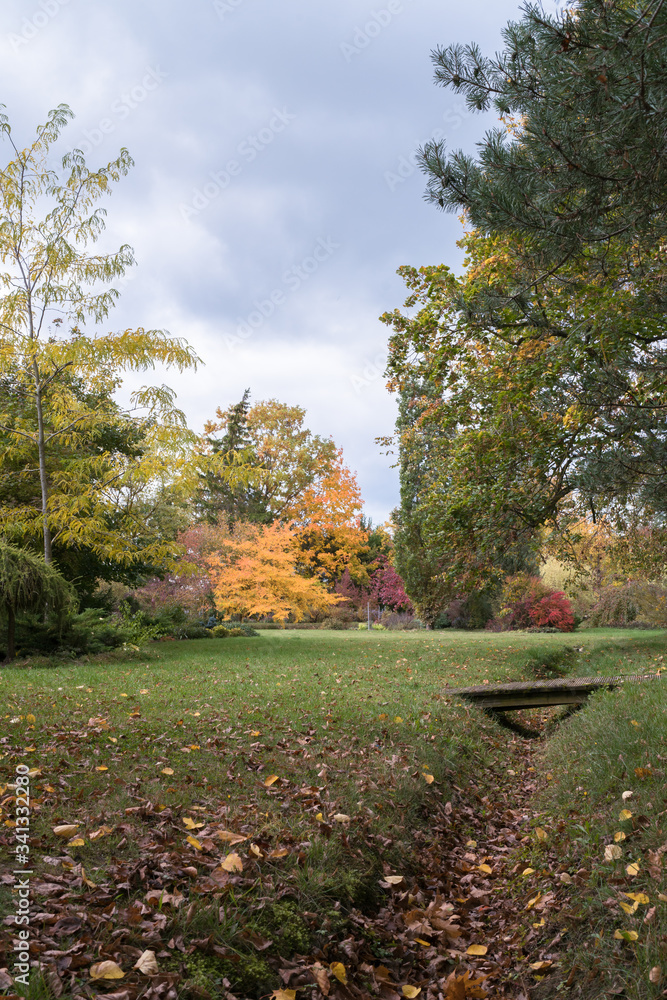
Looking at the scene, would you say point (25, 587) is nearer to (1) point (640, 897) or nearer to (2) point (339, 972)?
(2) point (339, 972)

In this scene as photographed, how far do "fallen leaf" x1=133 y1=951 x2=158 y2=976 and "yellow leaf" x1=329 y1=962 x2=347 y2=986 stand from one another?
Answer: 86cm

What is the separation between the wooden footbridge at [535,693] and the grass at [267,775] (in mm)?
505

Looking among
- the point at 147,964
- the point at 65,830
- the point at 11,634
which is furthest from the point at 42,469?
the point at 147,964

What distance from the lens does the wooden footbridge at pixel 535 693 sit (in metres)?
7.74

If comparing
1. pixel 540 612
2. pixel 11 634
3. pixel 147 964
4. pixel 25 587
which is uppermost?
pixel 25 587

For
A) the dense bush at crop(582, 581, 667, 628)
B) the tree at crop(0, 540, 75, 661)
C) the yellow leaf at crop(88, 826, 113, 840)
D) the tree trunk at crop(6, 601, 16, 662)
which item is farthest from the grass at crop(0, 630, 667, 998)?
the dense bush at crop(582, 581, 667, 628)

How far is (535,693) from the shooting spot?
25.6ft

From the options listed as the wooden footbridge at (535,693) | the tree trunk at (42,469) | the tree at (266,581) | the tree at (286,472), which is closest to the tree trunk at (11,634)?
the tree trunk at (42,469)

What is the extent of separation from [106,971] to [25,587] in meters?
9.45

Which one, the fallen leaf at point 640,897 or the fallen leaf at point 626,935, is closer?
the fallen leaf at point 626,935

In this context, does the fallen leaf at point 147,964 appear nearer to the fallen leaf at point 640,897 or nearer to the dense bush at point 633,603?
the fallen leaf at point 640,897

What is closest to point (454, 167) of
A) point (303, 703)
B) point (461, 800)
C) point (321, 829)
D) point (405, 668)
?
point (321, 829)

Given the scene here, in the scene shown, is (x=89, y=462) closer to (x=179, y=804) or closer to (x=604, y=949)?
(x=179, y=804)

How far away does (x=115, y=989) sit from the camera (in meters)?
2.34
